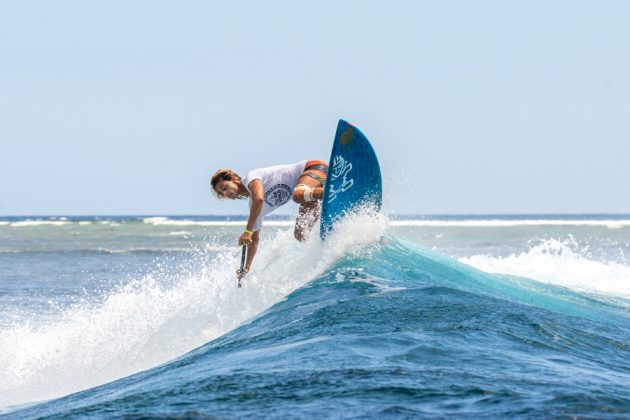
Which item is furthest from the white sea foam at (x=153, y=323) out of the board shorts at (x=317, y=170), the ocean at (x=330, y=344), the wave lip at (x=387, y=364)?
the board shorts at (x=317, y=170)

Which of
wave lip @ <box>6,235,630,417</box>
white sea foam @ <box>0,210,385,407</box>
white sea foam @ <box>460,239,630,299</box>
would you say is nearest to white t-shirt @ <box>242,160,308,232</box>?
white sea foam @ <box>0,210,385,407</box>

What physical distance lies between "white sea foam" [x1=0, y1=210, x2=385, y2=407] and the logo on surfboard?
0.41m

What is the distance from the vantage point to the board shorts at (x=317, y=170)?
25.3 ft

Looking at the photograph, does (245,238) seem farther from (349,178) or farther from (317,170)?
(349,178)

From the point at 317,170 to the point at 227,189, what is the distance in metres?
0.98

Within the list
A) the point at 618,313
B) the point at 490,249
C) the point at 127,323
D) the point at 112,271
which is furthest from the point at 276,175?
the point at 490,249

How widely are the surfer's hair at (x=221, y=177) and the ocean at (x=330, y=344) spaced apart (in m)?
0.95

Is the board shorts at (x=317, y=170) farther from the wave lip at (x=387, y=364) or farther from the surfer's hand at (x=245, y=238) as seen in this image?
the wave lip at (x=387, y=364)

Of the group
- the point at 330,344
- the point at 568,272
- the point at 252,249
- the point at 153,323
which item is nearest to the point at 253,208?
the point at 252,249

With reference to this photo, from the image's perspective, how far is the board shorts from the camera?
771 centimetres

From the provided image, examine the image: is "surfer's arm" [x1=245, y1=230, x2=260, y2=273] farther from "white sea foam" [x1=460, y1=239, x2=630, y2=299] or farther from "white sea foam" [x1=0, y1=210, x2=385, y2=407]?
"white sea foam" [x1=460, y1=239, x2=630, y2=299]

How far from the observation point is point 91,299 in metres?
11.8

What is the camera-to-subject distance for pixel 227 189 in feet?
23.6

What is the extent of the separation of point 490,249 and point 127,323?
765 inches
